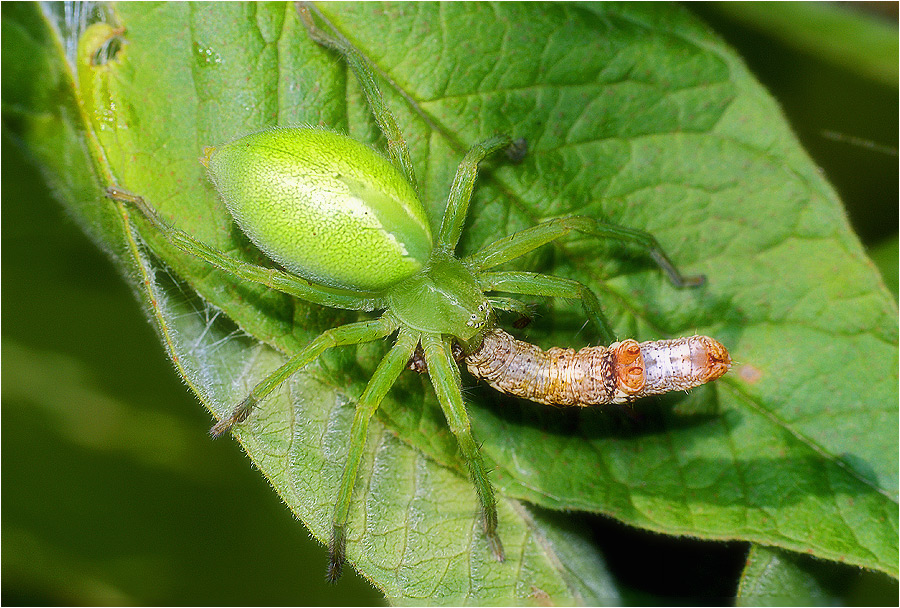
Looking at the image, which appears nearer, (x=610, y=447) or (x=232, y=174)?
(x=232, y=174)

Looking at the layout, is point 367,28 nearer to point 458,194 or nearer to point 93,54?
point 458,194

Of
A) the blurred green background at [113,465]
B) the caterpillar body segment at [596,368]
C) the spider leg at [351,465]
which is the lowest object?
the blurred green background at [113,465]

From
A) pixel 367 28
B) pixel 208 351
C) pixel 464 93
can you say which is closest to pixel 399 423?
pixel 208 351

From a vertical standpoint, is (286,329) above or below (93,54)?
below

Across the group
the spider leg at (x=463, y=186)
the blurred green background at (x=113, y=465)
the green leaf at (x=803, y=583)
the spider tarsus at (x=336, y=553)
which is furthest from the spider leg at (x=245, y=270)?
the green leaf at (x=803, y=583)

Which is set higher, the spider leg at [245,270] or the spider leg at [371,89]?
the spider leg at [371,89]

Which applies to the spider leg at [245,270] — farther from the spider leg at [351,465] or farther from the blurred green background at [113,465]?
the blurred green background at [113,465]

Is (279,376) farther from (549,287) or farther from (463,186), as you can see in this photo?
(549,287)

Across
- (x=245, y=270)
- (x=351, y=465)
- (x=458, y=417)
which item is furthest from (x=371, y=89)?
(x=351, y=465)
